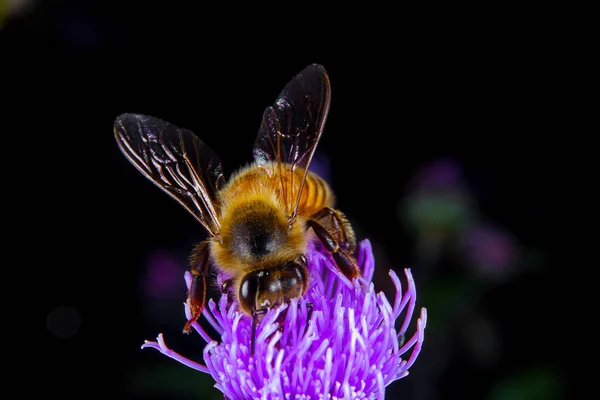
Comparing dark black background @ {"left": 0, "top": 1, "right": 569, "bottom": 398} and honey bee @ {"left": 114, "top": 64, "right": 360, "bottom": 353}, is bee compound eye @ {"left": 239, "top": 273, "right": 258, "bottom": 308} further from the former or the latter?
dark black background @ {"left": 0, "top": 1, "right": 569, "bottom": 398}

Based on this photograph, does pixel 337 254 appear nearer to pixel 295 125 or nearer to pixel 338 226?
pixel 338 226

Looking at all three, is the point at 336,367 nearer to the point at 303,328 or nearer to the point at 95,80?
the point at 303,328

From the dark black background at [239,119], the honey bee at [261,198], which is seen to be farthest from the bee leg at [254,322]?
the dark black background at [239,119]

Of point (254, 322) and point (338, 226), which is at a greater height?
point (338, 226)

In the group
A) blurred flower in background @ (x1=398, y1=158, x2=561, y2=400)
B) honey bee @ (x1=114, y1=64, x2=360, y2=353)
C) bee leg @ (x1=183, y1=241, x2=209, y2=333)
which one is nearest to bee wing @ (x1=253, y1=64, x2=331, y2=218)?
honey bee @ (x1=114, y1=64, x2=360, y2=353)

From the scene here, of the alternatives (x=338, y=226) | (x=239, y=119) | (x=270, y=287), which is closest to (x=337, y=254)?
(x=338, y=226)

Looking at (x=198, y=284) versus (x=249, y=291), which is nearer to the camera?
(x=249, y=291)
